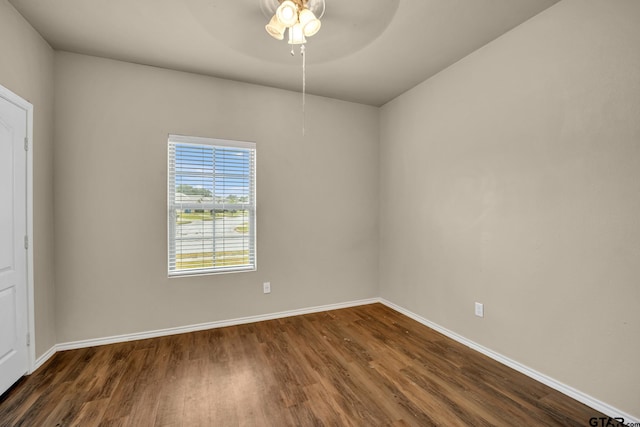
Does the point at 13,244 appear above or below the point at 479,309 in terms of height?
above

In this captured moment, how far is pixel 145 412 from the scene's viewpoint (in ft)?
5.82

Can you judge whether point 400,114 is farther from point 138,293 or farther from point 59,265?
point 59,265

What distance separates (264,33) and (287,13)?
1.80ft

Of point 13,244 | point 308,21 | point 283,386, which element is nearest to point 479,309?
point 283,386

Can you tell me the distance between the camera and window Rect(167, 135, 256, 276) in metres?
2.95

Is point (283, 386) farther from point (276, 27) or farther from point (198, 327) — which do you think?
point (276, 27)

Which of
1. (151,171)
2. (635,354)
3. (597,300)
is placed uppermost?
(151,171)

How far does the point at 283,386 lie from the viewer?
204 cm

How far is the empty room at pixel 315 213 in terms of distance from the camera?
179cm

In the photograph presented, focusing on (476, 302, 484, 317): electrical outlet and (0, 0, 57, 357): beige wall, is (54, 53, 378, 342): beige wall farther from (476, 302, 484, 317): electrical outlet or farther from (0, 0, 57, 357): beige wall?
(476, 302, 484, 317): electrical outlet

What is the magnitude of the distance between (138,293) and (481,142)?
3.71 m

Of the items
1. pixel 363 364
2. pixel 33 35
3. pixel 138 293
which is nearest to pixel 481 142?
pixel 363 364

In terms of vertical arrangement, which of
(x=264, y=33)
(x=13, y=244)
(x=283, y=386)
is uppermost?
(x=264, y=33)

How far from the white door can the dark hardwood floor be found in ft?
0.75
